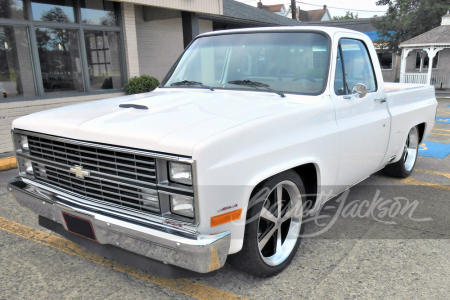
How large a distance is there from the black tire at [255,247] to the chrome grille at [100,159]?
700mm

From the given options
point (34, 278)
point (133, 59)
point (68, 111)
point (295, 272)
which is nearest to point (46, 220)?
point (34, 278)

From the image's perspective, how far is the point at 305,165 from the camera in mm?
3031

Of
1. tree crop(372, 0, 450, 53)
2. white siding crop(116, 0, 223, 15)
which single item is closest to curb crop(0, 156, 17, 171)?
white siding crop(116, 0, 223, 15)

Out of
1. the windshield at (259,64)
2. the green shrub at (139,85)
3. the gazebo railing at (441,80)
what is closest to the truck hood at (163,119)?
the windshield at (259,64)

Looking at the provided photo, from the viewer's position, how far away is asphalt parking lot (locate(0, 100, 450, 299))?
107 inches

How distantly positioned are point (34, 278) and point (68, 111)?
4.26 feet

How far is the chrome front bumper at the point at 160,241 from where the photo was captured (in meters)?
2.17

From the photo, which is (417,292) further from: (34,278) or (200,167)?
(34,278)

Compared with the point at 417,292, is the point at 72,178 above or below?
above

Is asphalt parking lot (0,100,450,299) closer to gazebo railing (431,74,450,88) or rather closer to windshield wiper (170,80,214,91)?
windshield wiper (170,80,214,91)

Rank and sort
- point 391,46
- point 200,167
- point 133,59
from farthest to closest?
point 391,46, point 133,59, point 200,167

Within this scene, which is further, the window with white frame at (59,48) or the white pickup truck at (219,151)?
the window with white frame at (59,48)

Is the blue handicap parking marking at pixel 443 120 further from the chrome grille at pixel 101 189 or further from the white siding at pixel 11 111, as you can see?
the chrome grille at pixel 101 189

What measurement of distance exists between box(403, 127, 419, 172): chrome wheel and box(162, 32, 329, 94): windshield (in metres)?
2.66
